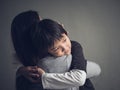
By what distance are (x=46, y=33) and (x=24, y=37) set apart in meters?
0.11

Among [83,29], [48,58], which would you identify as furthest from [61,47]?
[83,29]

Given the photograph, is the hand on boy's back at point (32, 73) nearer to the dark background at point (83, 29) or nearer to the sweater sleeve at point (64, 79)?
the sweater sleeve at point (64, 79)

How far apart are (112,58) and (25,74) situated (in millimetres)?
402

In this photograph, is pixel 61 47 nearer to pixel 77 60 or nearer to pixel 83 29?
pixel 77 60

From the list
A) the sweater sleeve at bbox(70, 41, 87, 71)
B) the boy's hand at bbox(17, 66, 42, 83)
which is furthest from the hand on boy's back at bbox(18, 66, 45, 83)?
the sweater sleeve at bbox(70, 41, 87, 71)

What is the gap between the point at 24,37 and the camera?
2.71ft

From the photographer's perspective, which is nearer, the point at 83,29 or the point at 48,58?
the point at 48,58

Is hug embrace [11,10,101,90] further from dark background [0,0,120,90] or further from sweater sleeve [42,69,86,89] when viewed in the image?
dark background [0,0,120,90]

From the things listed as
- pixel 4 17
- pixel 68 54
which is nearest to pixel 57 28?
pixel 68 54

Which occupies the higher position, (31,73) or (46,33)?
(46,33)

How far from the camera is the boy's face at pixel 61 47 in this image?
0.78m

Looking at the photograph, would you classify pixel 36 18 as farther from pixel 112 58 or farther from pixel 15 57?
pixel 112 58

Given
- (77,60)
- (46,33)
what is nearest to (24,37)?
(46,33)

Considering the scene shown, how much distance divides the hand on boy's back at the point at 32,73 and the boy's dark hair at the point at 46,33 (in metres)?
0.08
